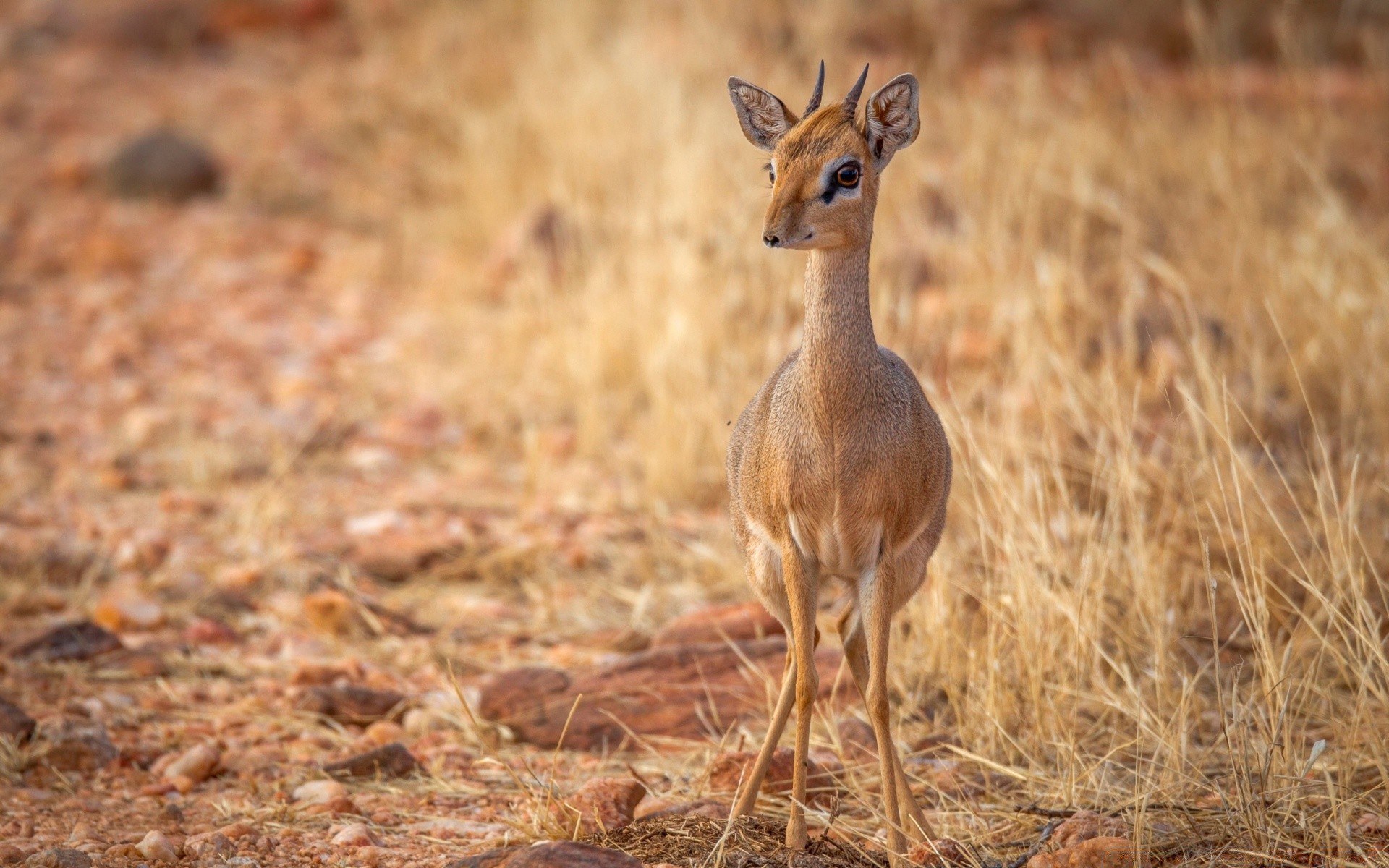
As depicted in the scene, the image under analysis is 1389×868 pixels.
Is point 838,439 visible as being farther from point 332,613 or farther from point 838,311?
point 332,613

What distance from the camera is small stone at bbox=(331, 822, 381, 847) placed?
3514mm

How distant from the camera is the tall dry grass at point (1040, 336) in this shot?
3.92 metres

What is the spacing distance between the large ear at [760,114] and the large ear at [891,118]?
207 millimetres

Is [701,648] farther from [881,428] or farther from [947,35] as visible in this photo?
[947,35]

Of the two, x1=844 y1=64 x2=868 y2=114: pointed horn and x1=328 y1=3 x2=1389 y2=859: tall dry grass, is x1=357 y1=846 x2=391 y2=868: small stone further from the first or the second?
x1=844 y1=64 x2=868 y2=114: pointed horn

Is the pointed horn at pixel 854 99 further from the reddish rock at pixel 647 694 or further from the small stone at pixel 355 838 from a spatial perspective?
the small stone at pixel 355 838

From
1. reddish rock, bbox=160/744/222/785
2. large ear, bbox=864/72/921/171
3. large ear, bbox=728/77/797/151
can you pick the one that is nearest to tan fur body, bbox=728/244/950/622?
large ear, bbox=864/72/921/171

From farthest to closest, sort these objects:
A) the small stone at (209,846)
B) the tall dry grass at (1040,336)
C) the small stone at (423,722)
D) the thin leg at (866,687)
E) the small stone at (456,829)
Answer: the small stone at (423,722) < the tall dry grass at (1040,336) < the small stone at (456,829) < the small stone at (209,846) < the thin leg at (866,687)

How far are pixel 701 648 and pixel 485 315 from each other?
15.2ft

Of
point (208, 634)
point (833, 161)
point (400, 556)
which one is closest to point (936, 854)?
point (833, 161)

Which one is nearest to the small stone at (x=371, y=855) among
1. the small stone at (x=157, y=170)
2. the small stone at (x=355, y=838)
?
the small stone at (x=355, y=838)

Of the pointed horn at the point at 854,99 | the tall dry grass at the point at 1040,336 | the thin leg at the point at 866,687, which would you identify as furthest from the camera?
the tall dry grass at the point at 1040,336

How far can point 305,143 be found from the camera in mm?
11742

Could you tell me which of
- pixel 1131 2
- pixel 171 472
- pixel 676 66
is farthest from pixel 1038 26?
pixel 171 472
